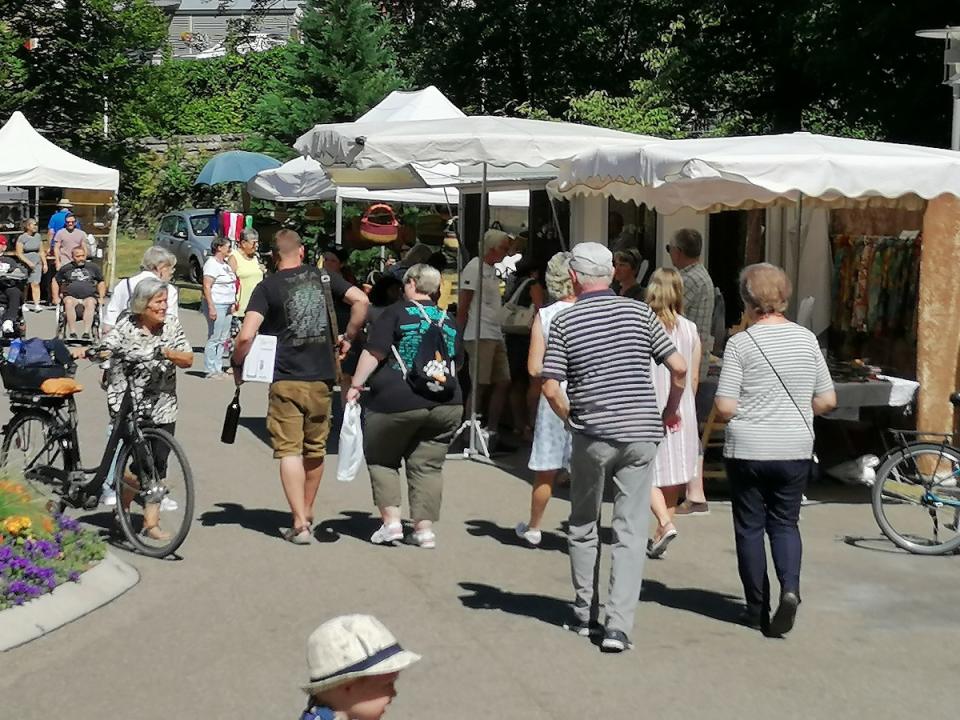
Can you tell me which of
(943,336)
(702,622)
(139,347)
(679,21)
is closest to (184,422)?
(139,347)

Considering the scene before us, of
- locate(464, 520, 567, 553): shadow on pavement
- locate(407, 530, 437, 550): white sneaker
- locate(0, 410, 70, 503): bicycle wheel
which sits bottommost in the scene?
locate(464, 520, 567, 553): shadow on pavement

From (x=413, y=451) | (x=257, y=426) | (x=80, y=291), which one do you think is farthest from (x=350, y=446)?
(x=80, y=291)

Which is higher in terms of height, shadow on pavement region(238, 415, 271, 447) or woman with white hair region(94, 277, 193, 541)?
woman with white hair region(94, 277, 193, 541)

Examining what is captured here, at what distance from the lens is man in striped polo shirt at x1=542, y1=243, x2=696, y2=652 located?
22.5ft

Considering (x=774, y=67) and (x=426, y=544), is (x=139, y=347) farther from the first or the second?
(x=774, y=67)

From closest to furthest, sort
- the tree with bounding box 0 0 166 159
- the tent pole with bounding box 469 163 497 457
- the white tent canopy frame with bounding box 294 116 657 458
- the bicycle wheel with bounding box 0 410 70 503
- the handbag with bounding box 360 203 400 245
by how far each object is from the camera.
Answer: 1. the bicycle wheel with bounding box 0 410 70 503
2. the white tent canopy frame with bounding box 294 116 657 458
3. the tent pole with bounding box 469 163 497 457
4. the handbag with bounding box 360 203 400 245
5. the tree with bounding box 0 0 166 159

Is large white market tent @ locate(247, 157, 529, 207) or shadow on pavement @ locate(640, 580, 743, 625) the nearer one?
shadow on pavement @ locate(640, 580, 743, 625)

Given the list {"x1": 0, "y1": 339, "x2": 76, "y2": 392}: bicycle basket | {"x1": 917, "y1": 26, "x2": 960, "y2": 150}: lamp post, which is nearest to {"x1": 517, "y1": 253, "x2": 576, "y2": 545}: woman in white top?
{"x1": 0, "y1": 339, "x2": 76, "y2": 392}: bicycle basket

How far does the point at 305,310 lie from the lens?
8.92m

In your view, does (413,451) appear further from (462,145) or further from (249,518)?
(462,145)

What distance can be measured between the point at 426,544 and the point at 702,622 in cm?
215

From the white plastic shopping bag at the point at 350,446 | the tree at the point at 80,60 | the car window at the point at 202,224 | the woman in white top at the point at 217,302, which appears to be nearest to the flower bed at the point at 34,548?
the white plastic shopping bag at the point at 350,446

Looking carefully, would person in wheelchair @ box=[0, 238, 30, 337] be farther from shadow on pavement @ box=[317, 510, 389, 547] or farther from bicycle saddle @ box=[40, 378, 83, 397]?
shadow on pavement @ box=[317, 510, 389, 547]

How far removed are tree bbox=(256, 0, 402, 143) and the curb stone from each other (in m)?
23.1
